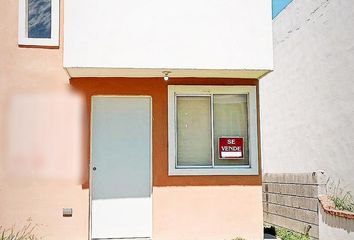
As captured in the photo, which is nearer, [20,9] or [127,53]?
[127,53]

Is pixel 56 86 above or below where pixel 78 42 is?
below

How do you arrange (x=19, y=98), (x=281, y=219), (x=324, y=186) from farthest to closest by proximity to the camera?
(x=281, y=219), (x=324, y=186), (x=19, y=98)

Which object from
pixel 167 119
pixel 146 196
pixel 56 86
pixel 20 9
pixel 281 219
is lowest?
pixel 281 219

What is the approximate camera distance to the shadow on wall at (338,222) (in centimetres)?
1038

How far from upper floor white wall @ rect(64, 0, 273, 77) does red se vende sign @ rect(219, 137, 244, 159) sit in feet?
5.22

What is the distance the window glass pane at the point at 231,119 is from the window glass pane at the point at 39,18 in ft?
12.7

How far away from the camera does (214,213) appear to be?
1030 centimetres

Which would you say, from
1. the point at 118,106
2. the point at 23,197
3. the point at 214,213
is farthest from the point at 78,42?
the point at 214,213

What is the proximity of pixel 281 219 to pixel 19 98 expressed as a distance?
7.97 meters

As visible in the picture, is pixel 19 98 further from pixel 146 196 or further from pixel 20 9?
pixel 146 196

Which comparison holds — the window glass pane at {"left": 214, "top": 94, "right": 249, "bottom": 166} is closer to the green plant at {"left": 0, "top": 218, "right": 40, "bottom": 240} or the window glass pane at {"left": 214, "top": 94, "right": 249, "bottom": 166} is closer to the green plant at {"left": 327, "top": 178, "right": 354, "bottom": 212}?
the green plant at {"left": 327, "top": 178, "right": 354, "bottom": 212}

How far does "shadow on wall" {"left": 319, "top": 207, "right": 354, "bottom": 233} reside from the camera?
10.4 m

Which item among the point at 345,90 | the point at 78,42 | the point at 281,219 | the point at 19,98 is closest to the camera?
the point at 78,42

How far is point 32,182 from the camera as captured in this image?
32.9ft
